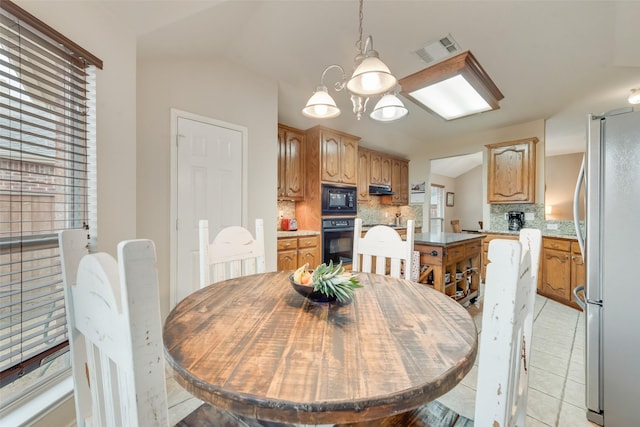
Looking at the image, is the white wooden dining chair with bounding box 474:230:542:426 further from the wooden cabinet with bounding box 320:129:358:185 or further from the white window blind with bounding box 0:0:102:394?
the wooden cabinet with bounding box 320:129:358:185

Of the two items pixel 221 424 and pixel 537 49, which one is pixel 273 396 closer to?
pixel 221 424

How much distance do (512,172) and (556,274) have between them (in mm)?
1590

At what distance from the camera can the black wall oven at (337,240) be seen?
141 inches

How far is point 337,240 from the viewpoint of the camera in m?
3.74

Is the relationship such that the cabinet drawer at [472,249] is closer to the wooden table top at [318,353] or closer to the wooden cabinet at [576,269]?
the wooden cabinet at [576,269]

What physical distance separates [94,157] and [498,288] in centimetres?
188

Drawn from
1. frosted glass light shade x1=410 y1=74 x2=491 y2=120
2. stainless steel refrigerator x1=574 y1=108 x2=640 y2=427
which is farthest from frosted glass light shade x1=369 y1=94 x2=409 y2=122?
stainless steel refrigerator x1=574 y1=108 x2=640 y2=427

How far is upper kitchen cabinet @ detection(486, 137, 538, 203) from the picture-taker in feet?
12.8

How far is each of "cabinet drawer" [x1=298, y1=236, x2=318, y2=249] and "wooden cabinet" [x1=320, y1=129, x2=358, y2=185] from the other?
846 millimetres

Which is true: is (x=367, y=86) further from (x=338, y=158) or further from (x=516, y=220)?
(x=516, y=220)

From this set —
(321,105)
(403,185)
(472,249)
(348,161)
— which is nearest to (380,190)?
(403,185)

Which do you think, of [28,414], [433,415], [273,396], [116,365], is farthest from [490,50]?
[28,414]

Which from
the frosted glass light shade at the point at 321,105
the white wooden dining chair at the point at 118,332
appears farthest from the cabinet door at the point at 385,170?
the white wooden dining chair at the point at 118,332

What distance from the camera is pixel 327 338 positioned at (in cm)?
74
